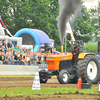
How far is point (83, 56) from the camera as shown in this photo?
45.2ft

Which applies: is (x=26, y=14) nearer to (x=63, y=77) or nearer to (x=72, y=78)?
(x=72, y=78)

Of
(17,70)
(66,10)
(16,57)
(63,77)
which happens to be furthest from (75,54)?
(16,57)

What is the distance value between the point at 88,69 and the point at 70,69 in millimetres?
900

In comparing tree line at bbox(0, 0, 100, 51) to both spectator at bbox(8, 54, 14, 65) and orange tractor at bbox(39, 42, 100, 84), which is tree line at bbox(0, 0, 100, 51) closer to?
spectator at bbox(8, 54, 14, 65)

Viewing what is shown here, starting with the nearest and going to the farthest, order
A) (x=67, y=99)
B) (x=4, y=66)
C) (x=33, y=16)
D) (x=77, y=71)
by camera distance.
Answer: (x=67, y=99), (x=77, y=71), (x=4, y=66), (x=33, y=16)

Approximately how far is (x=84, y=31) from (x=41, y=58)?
36.7 meters

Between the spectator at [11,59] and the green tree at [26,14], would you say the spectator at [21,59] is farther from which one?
the green tree at [26,14]

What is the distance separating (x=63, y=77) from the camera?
43.2 feet

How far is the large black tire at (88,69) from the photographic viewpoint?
13164 millimetres

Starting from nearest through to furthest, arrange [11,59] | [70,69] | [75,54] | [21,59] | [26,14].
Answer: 1. [70,69]
2. [75,54]
3. [11,59]
4. [21,59]
5. [26,14]

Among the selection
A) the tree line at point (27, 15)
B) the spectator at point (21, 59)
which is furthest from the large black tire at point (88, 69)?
the tree line at point (27, 15)

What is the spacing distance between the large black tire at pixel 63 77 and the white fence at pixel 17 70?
21.4 feet

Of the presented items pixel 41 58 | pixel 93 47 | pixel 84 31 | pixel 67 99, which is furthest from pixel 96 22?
pixel 67 99

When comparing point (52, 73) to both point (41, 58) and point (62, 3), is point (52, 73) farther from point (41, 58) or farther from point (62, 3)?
point (41, 58)
